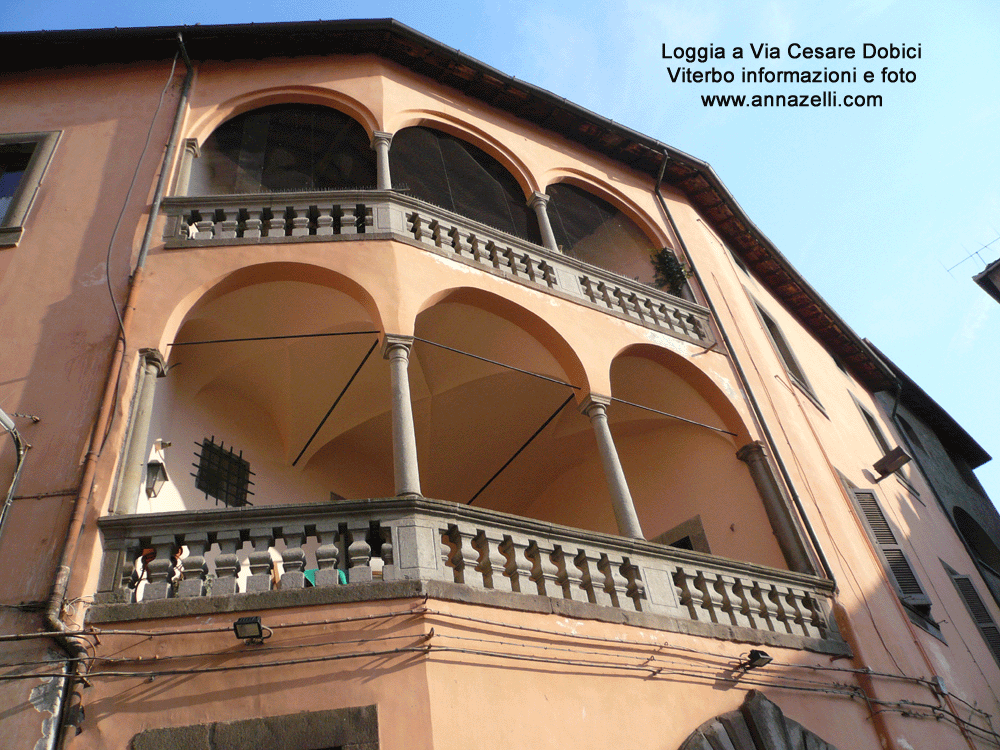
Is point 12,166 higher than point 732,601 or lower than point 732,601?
higher

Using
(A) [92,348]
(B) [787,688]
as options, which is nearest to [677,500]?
(B) [787,688]

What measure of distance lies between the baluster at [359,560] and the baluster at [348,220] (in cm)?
361

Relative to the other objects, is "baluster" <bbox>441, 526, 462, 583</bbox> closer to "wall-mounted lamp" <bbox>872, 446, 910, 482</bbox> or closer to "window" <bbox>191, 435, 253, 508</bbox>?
"window" <bbox>191, 435, 253, 508</bbox>

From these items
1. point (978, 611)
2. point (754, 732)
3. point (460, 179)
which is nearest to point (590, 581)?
point (754, 732)

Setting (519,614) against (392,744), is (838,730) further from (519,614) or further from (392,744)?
(392,744)

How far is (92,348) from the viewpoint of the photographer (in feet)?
24.1

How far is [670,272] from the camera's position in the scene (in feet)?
38.1

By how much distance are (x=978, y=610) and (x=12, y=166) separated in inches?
548

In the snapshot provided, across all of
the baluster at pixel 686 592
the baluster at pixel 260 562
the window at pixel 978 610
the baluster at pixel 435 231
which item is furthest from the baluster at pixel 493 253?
the window at pixel 978 610

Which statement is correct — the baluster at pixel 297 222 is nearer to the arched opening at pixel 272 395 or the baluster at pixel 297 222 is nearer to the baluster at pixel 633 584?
the arched opening at pixel 272 395

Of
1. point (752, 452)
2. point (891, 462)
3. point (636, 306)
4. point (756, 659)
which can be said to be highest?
point (636, 306)

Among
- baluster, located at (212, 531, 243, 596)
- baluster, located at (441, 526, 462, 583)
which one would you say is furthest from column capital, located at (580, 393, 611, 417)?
baluster, located at (212, 531, 243, 596)

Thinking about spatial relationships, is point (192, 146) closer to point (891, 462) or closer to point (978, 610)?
point (891, 462)

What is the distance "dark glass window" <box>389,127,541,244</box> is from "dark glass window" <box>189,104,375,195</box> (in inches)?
23.1
